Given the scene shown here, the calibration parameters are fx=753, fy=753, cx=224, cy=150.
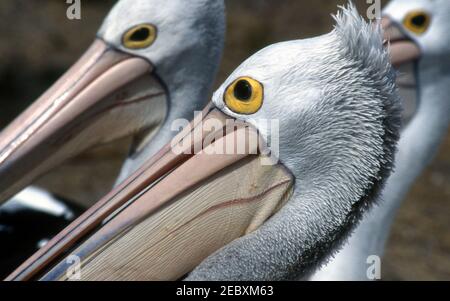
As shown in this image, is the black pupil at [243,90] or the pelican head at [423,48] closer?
the black pupil at [243,90]

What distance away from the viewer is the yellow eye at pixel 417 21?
3426 millimetres

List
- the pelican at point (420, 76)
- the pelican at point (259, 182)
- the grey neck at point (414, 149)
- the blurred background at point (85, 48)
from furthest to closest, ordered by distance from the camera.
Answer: the blurred background at point (85, 48) < the pelican at point (420, 76) < the grey neck at point (414, 149) < the pelican at point (259, 182)

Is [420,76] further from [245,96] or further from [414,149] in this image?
[245,96]

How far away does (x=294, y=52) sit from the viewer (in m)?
2.11

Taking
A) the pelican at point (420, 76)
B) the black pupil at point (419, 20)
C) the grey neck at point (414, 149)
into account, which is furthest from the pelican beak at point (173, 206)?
the black pupil at point (419, 20)

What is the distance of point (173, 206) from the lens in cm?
217

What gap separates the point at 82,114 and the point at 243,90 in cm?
91

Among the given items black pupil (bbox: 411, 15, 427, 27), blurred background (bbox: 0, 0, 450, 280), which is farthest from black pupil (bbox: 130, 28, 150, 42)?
blurred background (bbox: 0, 0, 450, 280)

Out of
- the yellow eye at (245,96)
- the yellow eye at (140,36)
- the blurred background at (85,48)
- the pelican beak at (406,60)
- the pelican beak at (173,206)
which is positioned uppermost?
the blurred background at (85,48)

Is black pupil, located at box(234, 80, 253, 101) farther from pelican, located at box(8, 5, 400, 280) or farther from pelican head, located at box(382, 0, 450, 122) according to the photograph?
pelican head, located at box(382, 0, 450, 122)

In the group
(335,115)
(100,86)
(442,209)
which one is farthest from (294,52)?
(442,209)

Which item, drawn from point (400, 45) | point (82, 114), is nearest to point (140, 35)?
point (82, 114)

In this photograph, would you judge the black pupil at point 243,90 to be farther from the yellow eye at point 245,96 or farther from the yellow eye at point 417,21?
the yellow eye at point 417,21
